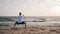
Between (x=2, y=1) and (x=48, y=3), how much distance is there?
576 centimetres

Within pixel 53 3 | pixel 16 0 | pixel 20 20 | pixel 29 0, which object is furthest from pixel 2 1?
pixel 20 20

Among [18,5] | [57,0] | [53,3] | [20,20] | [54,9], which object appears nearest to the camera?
[20,20]

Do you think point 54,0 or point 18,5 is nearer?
point 54,0

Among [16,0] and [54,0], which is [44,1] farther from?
[16,0]

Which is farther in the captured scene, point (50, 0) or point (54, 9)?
point (54, 9)

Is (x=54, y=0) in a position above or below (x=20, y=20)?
above

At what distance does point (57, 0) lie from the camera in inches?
552

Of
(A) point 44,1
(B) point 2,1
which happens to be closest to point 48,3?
(A) point 44,1

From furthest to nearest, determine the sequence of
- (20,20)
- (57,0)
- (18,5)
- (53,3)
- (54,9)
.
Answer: (18,5)
(54,9)
(53,3)
(57,0)
(20,20)

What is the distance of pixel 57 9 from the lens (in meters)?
15.3

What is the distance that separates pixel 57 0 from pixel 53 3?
105cm

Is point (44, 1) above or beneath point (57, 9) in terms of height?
above

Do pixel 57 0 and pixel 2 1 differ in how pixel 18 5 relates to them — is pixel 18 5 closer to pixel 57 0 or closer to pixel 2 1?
pixel 2 1

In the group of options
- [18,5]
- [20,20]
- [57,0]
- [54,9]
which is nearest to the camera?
[20,20]
